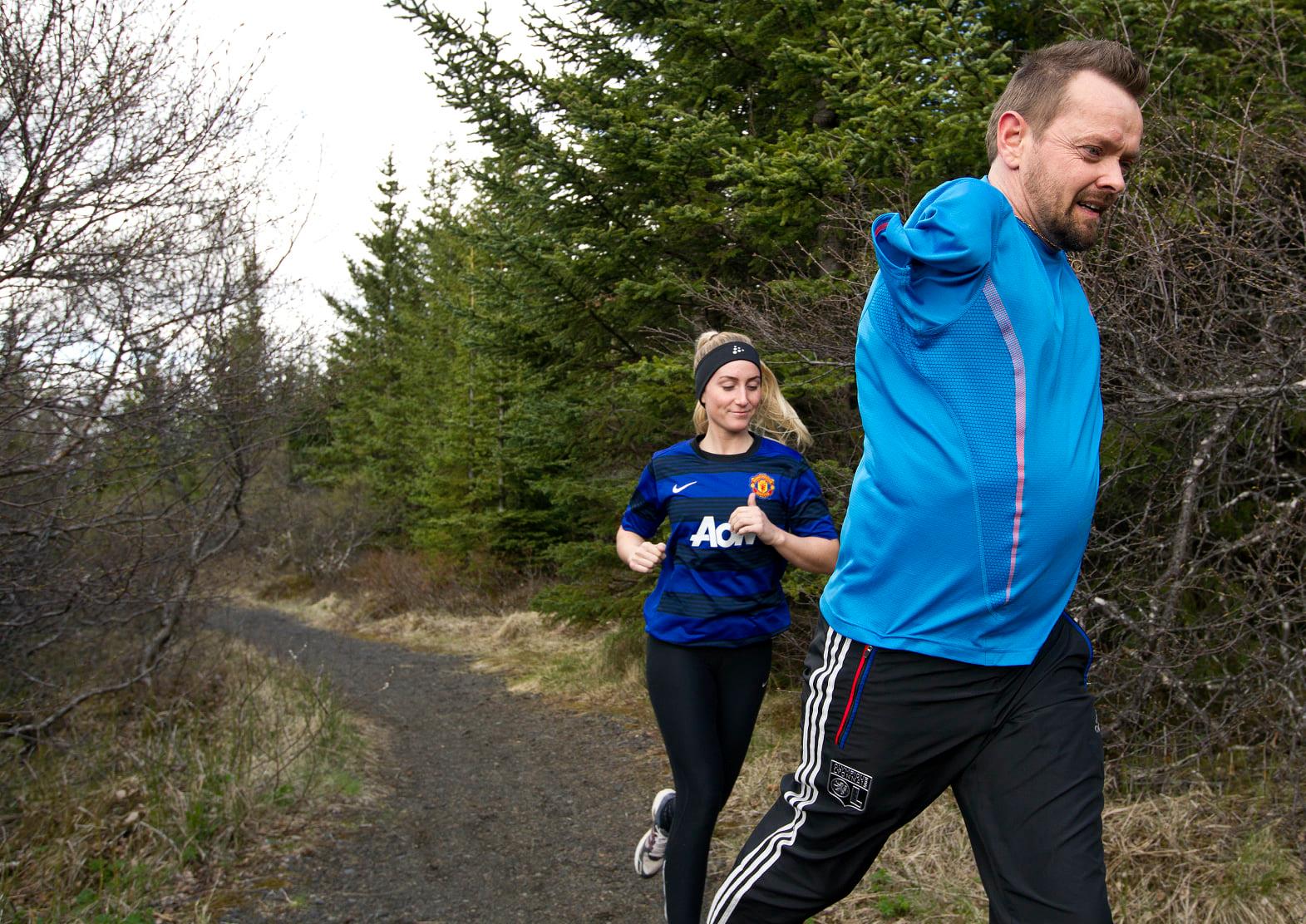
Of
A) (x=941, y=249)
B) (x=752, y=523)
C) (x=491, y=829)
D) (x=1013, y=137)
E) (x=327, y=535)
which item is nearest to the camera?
(x=941, y=249)

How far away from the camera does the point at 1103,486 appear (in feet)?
16.0

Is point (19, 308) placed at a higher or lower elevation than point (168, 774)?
higher

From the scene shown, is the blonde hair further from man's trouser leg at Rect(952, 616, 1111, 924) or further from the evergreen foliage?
man's trouser leg at Rect(952, 616, 1111, 924)

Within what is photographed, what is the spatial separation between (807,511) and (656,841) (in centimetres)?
147

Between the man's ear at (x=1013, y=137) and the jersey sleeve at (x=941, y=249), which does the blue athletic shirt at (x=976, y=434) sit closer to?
the jersey sleeve at (x=941, y=249)

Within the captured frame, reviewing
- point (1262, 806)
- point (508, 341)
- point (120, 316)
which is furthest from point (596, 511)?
point (1262, 806)

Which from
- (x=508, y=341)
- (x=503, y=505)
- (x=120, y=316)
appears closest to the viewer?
(x=120, y=316)

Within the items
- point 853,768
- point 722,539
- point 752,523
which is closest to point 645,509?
point 722,539

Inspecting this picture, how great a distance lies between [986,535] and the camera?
79.4 inches

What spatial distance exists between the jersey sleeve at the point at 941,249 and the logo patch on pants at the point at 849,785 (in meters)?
0.92

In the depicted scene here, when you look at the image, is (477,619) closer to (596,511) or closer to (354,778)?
(596,511)

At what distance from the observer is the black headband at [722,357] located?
3850 mm

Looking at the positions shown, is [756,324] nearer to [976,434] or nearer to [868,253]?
[868,253]

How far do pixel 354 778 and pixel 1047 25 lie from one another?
6.71 m
